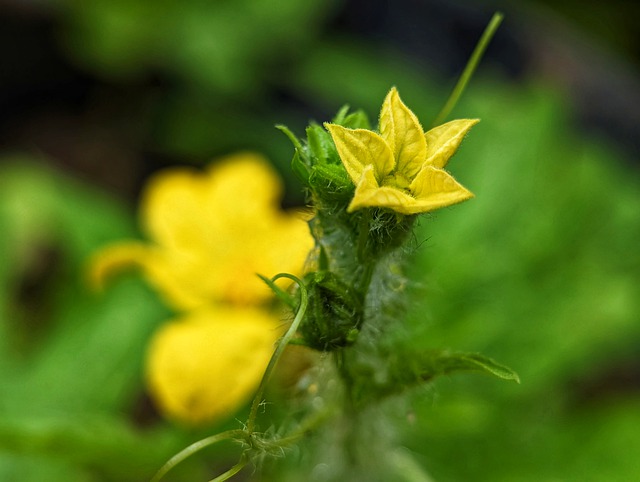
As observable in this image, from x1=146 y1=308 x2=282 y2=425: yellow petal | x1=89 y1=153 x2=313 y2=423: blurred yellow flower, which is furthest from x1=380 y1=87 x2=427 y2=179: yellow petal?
x1=146 y1=308 x2=282 y2=425: yellow petal

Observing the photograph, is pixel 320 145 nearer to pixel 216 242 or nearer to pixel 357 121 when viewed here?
pixel 357 121

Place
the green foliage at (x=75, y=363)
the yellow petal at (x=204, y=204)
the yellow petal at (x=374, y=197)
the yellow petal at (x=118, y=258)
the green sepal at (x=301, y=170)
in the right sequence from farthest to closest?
the yellow petal at (x=204, y=204), the yellow petal at (x=118, y=258), the green foliage at (x=75, y=363), the green sepal at (x=301, y=170), the yellow petal at (x=374, y=197)

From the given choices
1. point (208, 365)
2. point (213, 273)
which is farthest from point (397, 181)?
point (213, 273)

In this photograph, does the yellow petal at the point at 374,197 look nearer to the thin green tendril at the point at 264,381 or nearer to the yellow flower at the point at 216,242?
the thin green tendril at the point at 264,381

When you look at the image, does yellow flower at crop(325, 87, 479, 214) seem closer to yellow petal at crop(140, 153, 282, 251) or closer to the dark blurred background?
the dark blurred background

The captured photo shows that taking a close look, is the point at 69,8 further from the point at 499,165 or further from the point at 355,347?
the point at 355,347

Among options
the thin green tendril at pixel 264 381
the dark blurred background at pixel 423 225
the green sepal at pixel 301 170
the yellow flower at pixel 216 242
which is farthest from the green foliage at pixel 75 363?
the green sepal at pixel 301 170

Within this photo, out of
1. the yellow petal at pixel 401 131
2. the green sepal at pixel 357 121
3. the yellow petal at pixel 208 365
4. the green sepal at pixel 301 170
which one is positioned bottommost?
the yellow petal at pixel 208 365
